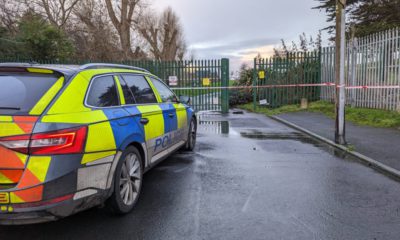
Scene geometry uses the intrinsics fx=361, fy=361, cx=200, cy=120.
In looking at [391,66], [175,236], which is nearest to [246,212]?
[175,236]

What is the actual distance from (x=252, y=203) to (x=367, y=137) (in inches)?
215

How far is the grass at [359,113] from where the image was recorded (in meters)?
10.3

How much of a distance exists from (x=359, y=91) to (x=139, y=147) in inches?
445

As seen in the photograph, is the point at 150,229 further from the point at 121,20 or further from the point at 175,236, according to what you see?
the point at 121,20

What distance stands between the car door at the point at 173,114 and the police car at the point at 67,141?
108 centimetres

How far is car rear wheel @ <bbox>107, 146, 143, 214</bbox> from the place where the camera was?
3.86 meters

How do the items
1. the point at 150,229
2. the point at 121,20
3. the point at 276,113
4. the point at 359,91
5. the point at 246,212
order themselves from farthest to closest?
the point at 121,20 < the point at 276,113 < the point at 359,91 < the point at 246,212 < the point at 150,229

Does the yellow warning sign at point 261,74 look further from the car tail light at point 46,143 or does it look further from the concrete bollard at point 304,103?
the car tail light at point 46,143

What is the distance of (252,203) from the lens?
4434mm

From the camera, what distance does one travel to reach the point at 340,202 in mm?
4480

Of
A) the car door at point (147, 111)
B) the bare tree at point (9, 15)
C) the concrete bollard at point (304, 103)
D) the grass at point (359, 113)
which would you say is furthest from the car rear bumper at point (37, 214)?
the bare tree at point (9, 15)

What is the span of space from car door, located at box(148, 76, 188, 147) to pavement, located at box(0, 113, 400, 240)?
1.55ft

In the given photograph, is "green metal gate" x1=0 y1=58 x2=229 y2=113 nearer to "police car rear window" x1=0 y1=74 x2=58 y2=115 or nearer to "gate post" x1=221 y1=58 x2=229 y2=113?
"gate post" x1=221 y1=58 x2=229 y2=113

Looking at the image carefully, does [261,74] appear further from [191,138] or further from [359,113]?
[191,138]
